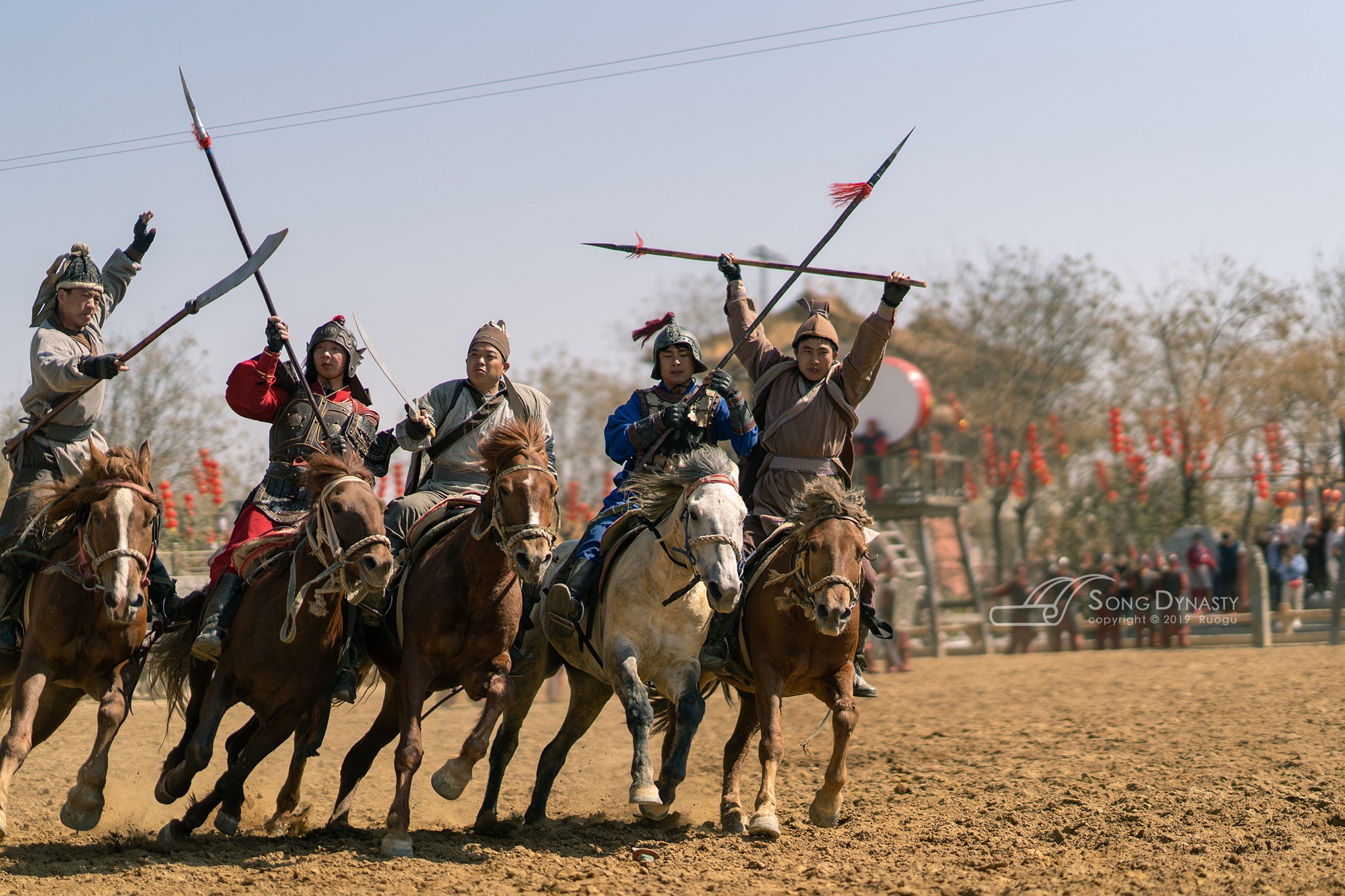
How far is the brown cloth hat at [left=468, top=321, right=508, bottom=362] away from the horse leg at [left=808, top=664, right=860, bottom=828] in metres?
2.60

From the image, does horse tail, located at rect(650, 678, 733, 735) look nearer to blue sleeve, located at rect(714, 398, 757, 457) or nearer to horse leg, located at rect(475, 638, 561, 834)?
horse leg, located at rect(475, 638, 561, 834)

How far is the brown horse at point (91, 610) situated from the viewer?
6434 millimetres

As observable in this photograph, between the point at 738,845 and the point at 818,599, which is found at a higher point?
the point at 818,599

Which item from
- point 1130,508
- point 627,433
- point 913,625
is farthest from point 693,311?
point 627,433

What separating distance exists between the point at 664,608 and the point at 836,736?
1128 millimetres

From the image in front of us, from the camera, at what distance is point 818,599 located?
6781 millimetres

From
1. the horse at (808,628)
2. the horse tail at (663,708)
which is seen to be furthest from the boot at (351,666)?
the horse at (808,628)

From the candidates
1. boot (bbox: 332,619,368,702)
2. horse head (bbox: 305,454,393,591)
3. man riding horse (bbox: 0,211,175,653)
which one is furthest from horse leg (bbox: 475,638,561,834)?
man riding horse (bbox: 0,211,175,653)

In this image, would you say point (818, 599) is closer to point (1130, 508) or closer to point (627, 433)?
point (627, 433)

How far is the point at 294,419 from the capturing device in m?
7.56

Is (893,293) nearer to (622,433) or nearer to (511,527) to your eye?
(622,433)

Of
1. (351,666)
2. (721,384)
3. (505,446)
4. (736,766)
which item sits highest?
(721,384)

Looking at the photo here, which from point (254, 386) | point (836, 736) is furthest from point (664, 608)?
point (254, 386)

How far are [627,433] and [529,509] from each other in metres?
1.42
